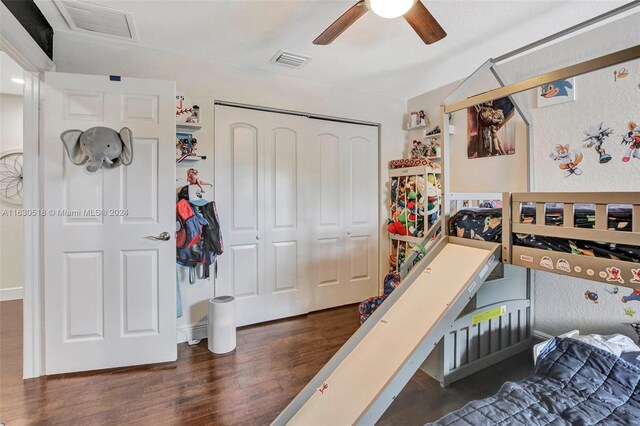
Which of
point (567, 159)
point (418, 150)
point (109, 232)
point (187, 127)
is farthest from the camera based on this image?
point (418, 150)

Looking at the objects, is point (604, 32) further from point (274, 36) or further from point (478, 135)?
point (274, 36)

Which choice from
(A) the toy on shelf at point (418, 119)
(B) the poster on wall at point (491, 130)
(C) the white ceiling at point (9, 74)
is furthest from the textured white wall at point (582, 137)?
(C) the white ceiling at point (9, 74)

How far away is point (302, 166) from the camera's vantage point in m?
3.18

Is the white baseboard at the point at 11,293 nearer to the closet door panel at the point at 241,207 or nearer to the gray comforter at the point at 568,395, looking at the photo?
the closet door panel at the point at 241,207

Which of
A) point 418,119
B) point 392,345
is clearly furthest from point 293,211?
point 392,345

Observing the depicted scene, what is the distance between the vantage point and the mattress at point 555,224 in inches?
48.7

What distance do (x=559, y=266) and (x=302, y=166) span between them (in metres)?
2.31

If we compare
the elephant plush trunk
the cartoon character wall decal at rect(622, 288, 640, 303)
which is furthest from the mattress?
the elephant plush trunk

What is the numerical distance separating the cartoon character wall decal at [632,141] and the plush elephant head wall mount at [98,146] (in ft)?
10.9

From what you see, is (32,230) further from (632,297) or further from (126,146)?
(632,297)

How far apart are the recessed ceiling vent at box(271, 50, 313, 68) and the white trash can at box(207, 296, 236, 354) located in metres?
2.07

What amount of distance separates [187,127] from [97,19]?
86 cm

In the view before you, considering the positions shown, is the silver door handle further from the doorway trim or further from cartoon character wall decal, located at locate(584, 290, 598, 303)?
cartoon character wall decal, located at locate(584, 290, 598, 303)

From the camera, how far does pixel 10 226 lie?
3.77 m
